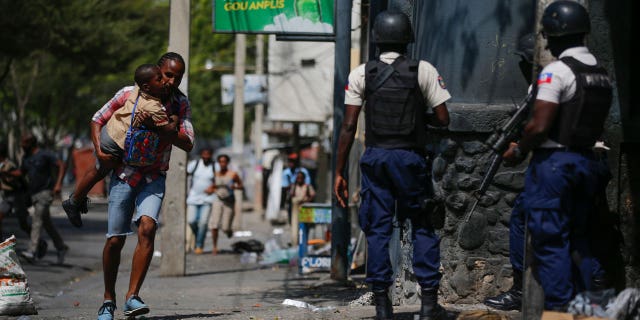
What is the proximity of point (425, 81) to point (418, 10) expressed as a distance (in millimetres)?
1997

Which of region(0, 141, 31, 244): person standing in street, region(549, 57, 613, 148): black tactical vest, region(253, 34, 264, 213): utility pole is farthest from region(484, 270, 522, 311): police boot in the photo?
region(253, 34, 264, 213): utility pole

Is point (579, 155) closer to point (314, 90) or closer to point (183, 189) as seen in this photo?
point (183, 189)

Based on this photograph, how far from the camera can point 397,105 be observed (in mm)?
6445

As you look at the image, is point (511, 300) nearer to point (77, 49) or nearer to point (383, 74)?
point (383, 74)

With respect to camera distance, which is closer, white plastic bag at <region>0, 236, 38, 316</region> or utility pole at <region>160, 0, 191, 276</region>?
white plastic bag at <region>0, 236, 38, 316</region>

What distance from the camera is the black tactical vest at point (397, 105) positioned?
21.1 feet

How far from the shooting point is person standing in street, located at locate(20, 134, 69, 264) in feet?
49.2

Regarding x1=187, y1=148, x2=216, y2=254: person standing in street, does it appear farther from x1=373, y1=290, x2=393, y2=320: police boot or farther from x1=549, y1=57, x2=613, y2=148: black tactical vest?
x1=549, y1=57, x2=613, y2=148: black tactical vest

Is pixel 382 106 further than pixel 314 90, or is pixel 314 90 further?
pixel 314 90

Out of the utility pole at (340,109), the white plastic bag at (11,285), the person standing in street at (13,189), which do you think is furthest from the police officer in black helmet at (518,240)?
the person standing in street at (13,189)

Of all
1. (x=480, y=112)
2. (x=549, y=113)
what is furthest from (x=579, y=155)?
(x=480, y=112)

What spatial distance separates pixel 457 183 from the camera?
806 centimetres

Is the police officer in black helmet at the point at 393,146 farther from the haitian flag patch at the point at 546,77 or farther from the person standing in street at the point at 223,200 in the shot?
the person standing in street at the point at 223,200

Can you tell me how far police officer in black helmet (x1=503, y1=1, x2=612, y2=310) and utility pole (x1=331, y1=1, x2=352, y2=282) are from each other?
589cm
